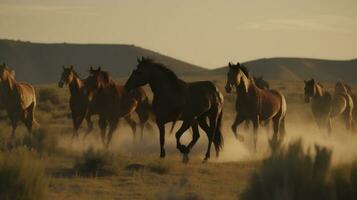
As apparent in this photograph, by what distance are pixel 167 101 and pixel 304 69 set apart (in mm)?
→ 149643

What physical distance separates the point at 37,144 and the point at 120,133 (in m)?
9.76

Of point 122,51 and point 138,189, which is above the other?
point 122,51

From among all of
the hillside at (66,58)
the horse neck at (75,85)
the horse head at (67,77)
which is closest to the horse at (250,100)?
the horse neck at (75,85)

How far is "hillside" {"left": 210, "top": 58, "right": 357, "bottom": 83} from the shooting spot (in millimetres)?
152375

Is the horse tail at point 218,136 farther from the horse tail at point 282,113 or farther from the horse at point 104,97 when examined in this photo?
the horse tail at point 282,113

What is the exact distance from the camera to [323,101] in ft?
88.6

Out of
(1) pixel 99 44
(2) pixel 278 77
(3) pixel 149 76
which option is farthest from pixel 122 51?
(3) pixel 149 76

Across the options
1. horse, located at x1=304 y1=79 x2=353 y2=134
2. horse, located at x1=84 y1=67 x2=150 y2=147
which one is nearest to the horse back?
horse, located at x1=84 y1=67 x2=150 y2=147

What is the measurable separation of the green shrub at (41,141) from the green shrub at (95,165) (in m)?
3.79

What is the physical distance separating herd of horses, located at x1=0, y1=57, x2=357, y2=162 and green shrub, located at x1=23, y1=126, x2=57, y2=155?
5.17ft

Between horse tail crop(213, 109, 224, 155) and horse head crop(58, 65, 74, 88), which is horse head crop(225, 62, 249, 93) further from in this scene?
horse head crop(58, 65, 74, 88)

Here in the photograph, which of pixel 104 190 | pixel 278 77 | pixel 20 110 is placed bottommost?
pixel 104 190

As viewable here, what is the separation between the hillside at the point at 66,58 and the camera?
6452 inches

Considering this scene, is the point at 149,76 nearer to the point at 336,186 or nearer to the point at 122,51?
the point at 336,186
